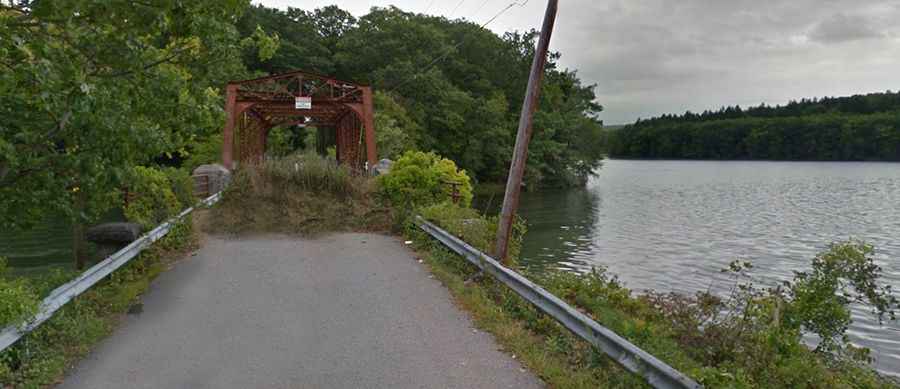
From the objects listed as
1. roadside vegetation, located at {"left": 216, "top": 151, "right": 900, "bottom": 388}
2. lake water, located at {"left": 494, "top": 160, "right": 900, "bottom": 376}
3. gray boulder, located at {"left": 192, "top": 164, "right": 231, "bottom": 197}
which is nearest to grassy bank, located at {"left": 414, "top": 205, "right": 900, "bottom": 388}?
roadside vegetation, located at {"left": 216, "top": 151, "right": 900, "bottom": 388}

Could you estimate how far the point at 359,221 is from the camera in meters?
14.6

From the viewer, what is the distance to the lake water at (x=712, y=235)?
1620 cm

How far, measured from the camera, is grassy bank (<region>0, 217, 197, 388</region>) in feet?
16.5

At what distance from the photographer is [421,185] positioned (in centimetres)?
1510

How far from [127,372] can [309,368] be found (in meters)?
1.44

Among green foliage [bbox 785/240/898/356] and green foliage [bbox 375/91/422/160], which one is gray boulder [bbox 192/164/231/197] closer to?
green foliage [bbox 375/91/422/160]

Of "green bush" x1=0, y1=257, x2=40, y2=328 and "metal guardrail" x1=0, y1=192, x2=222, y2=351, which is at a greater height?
"green bush" x1=0, y1=257, x2=40, y2=328

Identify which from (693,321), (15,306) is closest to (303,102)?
(15,306)

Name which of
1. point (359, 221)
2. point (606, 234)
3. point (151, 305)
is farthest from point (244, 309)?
point (606, 234)

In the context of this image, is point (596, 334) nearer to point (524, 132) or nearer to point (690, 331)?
point (690, 331)

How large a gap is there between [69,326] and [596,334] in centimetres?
479

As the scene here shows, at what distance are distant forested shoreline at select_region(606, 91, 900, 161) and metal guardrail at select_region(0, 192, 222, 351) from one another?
12939 cm

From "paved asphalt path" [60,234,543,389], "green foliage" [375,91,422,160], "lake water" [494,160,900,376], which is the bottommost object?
"lake water" [494,160,900,376]

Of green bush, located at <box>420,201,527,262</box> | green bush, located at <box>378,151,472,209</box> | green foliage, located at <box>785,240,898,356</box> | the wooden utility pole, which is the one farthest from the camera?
green bush, located at <box>378,151,472,209</box>
